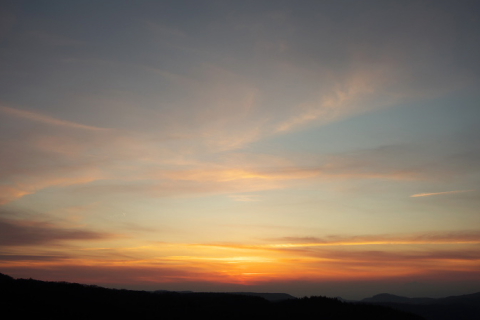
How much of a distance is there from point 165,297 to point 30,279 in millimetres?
14920

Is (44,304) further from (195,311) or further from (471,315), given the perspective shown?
(471,315)

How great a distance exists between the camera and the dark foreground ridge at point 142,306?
3022cm

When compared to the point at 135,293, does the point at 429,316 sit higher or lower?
lower

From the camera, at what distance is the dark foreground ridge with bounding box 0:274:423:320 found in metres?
30.2

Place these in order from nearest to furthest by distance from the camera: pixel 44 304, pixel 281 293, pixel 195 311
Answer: pixel 44 304, pixel 195 311, pixel 281 293

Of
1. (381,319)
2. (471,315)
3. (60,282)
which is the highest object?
(60,282)

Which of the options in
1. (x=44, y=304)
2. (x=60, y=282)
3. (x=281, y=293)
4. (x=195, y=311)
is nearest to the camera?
(x=44, y=304)

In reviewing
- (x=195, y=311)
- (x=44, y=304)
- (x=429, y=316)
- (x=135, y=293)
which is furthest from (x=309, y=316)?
(x=429, y=316)

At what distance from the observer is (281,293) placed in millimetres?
167125

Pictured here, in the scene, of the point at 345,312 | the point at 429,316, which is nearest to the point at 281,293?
the point at 429,316

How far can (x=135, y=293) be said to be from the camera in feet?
131

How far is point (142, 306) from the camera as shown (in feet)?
113

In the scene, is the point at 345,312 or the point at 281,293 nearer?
the point at 345,312

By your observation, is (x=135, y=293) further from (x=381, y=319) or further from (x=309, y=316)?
(x=381, y=319)
